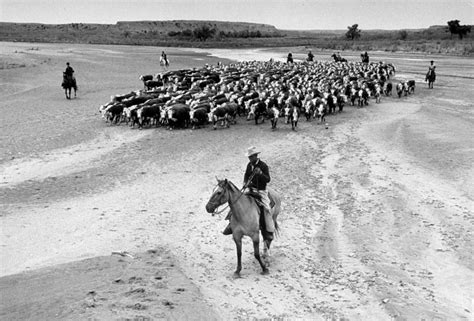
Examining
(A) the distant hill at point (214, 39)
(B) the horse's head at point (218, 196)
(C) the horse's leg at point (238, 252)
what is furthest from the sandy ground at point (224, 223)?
(A) the distant hill at point (214, 39)

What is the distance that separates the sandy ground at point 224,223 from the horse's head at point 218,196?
131cm

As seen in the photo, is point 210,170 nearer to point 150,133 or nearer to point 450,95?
point 150,133

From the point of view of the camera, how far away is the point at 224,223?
10727 mm

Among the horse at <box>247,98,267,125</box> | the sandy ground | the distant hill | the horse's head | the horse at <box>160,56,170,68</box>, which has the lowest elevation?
the sandy ground

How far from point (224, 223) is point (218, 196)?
2954 millimetres

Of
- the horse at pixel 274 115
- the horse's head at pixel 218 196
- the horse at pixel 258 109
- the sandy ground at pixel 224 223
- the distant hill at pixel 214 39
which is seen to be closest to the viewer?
the sandy ground at pixel 224 223

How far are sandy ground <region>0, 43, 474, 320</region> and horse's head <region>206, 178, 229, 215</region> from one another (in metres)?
1.31

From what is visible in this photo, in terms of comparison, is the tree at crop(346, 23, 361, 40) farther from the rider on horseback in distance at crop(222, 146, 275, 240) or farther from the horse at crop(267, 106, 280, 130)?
the rider on horseback in distance at crop(222, 146, 275, 240)

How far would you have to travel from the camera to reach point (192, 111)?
19.9 meters

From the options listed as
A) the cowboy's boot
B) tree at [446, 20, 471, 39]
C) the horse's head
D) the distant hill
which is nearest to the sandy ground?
the cowboy's boot

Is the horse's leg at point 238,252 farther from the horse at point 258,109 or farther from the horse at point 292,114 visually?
the horse at point 258,109

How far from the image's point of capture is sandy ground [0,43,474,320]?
7.40 m

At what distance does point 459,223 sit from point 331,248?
3.08 metres

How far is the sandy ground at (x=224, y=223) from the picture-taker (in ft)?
24.3
